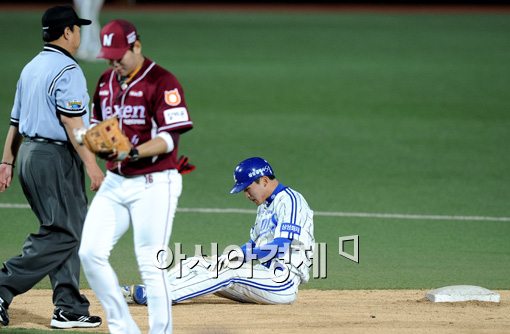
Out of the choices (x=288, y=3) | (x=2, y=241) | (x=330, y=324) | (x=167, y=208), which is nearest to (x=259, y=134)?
(x=2, y=241)

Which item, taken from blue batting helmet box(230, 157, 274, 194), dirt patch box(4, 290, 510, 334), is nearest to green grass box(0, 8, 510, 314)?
dirt patch box(4, 290, 510, 334)

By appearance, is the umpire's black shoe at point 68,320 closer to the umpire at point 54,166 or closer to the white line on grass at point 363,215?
the umpire at point 54,166

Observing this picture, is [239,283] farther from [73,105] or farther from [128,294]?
[73,105]

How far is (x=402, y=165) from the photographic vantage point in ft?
41.7

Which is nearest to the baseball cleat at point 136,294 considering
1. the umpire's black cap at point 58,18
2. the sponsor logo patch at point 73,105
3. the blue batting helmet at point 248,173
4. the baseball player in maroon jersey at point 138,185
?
the blue batting helmet at point 248,173

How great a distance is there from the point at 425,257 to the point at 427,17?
20865 mm

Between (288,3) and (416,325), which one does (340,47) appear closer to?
(288,3)

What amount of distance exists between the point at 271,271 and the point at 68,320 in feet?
4.83

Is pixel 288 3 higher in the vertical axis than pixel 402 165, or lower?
higher

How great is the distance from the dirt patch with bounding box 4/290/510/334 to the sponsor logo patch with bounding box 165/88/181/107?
163 centimetres

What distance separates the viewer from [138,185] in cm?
583

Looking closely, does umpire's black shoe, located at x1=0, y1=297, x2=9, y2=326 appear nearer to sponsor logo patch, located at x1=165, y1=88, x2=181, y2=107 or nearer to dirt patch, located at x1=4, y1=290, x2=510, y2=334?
dirt patch, located at x1=4, y1=290, x2=510, y2=334

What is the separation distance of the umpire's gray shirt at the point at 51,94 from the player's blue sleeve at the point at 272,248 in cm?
157

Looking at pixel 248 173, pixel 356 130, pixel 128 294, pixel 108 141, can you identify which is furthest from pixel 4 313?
pixel 356 130
